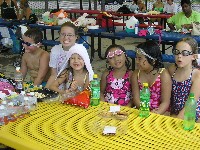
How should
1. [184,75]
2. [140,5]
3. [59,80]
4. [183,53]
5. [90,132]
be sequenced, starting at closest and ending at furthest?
1. [90,132]
2. [183,53]
3. [184,75]
4. [59,80]
5. [140,5]

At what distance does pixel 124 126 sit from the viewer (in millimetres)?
2750

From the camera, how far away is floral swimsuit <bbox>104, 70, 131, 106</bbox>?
151 inches

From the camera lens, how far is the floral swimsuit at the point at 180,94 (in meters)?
3.46

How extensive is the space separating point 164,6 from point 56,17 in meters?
6.44

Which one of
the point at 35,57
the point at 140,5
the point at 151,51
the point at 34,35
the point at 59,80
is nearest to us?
the point at 151,51

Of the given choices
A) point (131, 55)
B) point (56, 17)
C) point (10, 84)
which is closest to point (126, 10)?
point (56, 17)

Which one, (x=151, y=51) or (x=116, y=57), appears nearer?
(x=151, y=51)

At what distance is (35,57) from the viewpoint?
4.68 meters

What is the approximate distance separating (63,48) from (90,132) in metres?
1.95

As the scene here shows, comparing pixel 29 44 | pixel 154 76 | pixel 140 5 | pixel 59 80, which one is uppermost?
pixel 140 5

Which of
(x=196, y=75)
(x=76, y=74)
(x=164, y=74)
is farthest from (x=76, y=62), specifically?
(x=196, y=75)

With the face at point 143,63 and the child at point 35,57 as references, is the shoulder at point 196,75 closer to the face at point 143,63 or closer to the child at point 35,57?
the face at point 143,63

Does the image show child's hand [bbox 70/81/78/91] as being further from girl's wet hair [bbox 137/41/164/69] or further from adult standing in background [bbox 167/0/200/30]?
adult standing in background [bbox 167/0/200/30]

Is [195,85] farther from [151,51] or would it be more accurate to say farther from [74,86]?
[74,86]
